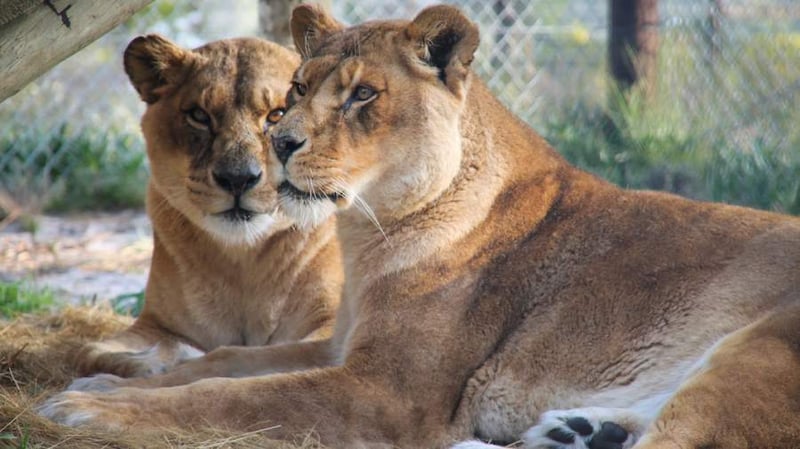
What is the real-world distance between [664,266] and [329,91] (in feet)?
3.70

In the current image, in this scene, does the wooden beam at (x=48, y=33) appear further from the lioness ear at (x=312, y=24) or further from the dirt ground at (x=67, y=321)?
the dirt ground at (x=67, y=321)

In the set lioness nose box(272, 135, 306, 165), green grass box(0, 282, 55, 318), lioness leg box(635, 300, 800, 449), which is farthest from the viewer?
green grass box(0, 282, 55, 318)

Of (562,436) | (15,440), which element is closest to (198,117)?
(15,440)

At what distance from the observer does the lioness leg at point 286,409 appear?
10.5 feet

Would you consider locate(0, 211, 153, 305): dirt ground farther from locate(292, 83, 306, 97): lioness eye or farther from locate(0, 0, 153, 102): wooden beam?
locate(0, 0, 153, 102): wooden beam

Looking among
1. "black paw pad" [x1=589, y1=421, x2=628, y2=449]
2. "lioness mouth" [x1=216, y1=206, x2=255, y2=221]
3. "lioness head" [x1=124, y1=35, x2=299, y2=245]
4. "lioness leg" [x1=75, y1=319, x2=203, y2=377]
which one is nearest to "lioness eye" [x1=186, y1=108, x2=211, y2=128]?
"lioness head" [x1=124, y1=35, x2=299, y2=245]

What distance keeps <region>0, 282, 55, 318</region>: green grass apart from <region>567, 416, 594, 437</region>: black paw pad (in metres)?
2.90

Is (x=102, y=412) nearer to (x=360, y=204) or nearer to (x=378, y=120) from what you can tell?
(x=360, y=204)

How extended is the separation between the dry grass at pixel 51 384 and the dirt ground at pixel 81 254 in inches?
16.9

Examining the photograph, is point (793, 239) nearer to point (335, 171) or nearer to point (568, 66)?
point (335, 171)

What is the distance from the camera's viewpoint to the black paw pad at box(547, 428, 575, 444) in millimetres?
3158

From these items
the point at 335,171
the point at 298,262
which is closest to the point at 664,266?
the point at 335,171

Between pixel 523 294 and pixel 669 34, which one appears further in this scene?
pixel 669 34

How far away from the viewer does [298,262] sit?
431 cm
